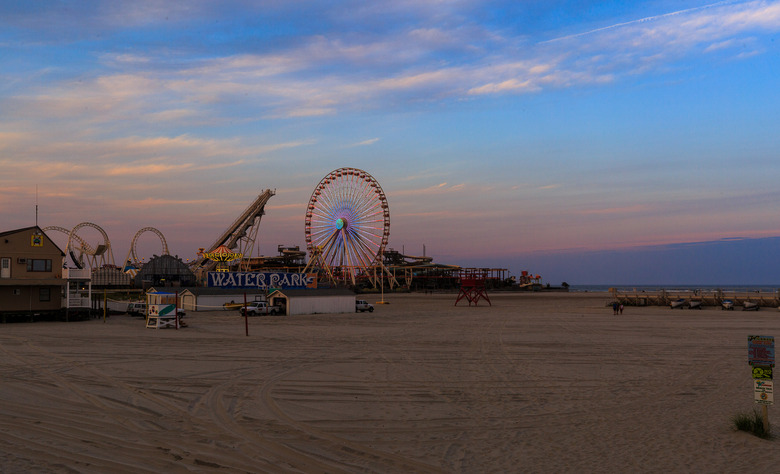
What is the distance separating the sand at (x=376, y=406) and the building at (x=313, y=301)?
20.1m

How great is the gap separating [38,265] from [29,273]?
73 cm

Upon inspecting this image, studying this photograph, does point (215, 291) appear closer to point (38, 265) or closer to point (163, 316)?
point (38, 265)

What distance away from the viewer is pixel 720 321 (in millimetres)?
39438

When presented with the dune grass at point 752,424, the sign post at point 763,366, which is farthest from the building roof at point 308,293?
the sign post at point 763,366

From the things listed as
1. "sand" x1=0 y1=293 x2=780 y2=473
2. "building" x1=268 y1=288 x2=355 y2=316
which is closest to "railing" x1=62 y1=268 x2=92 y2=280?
"building" x1=268 y1=288 x2=355 y2=316

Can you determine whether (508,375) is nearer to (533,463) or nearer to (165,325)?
(533,463)

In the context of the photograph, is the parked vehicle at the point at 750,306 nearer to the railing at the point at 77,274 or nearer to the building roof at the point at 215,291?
the building roof at the point at 215,291

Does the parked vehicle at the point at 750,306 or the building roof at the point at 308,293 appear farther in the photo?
the parked vehicle at the point at 750,306

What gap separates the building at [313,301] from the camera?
46.5 meters

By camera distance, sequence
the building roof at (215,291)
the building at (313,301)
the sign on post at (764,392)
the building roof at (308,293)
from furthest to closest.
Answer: the building roof at (215,291) → the building roof at (308,293) → the building at (313,301) → the sign on post at (764,392)

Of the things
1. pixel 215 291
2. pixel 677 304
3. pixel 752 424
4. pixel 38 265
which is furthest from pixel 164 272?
pixel 752 424

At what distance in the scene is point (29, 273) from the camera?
3841 cm

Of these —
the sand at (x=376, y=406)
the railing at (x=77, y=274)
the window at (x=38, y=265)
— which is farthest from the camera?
the railing at (x=77, y=274)

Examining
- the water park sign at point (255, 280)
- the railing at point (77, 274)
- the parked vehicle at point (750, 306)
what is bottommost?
the parked vehicle at point (750, 306)
